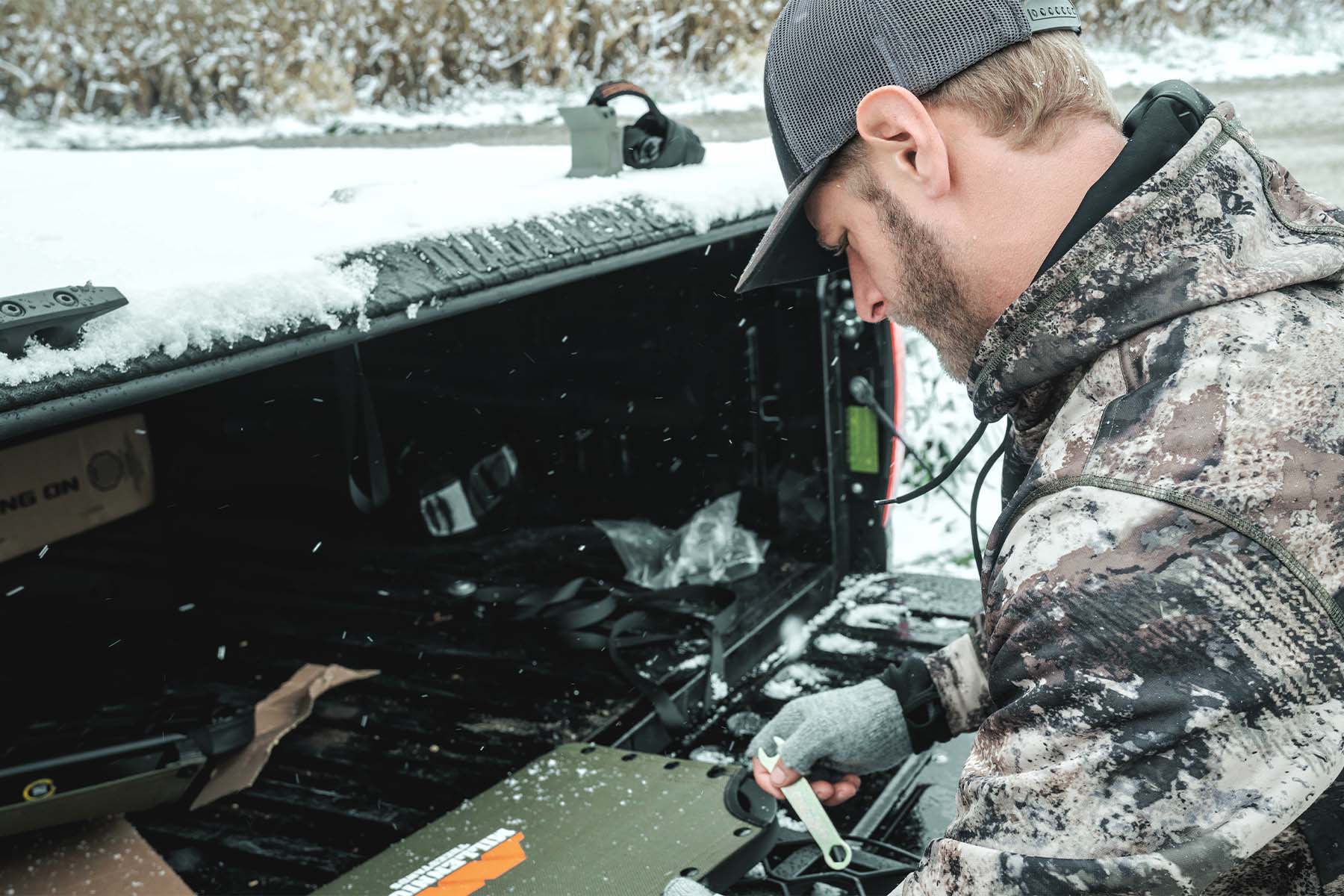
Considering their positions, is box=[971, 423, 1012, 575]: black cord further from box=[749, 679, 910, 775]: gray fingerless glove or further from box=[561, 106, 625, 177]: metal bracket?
box=[561, 106, 625, 177]: metal bracket

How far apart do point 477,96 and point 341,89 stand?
1569 mm

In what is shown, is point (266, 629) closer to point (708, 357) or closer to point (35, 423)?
point (708, 357)

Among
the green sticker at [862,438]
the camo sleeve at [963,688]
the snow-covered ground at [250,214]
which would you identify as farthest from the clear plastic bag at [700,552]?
the camo sleeve at [963,688]

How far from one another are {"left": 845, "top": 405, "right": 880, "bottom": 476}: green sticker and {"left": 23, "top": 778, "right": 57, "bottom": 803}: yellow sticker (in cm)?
191

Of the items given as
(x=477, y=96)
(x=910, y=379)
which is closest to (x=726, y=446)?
(x=910, y=379)

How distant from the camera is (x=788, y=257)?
1.67 metres

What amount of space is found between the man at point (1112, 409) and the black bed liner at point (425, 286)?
1.33 ft

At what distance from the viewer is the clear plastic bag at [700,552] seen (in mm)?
3023

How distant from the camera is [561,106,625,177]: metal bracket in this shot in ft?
7.13

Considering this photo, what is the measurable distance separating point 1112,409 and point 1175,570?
185mm

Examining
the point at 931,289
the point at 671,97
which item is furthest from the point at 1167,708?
the point at 671,97

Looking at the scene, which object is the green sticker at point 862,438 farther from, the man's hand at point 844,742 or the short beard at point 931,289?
the short beard at point 931,289

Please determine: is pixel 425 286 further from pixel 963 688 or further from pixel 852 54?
pixel 963 688

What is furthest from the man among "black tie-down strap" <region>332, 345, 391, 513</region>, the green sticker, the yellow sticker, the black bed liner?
the yellow sticker
